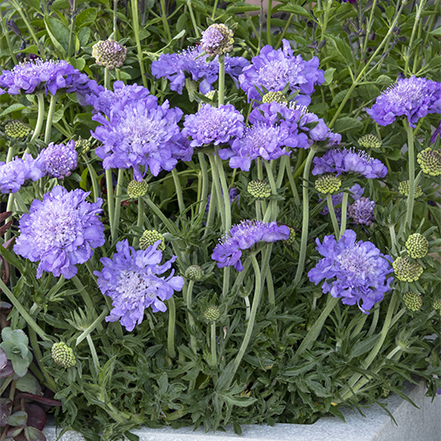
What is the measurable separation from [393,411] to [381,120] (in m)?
0.59

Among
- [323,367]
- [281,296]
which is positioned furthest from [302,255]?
[323,367]

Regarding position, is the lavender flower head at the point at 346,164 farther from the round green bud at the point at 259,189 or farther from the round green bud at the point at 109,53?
the round green bud at the point at 109,53

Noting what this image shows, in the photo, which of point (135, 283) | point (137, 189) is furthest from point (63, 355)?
point (137, 189)

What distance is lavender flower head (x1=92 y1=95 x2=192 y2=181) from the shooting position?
2.45ft

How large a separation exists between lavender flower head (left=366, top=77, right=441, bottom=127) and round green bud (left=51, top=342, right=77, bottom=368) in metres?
0.69

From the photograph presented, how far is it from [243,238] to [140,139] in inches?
8.5

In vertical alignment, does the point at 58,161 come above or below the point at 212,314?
above

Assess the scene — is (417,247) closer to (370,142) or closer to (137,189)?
(370,142)

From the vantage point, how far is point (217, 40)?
757mm

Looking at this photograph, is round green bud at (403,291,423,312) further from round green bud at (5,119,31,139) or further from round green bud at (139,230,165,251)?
round green bud at (5,119,31,139)

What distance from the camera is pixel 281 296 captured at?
3.14 ft

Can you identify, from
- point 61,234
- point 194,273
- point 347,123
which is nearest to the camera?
point 61,234

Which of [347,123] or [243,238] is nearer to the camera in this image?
[243,238]

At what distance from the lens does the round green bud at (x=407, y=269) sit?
0.84 m
